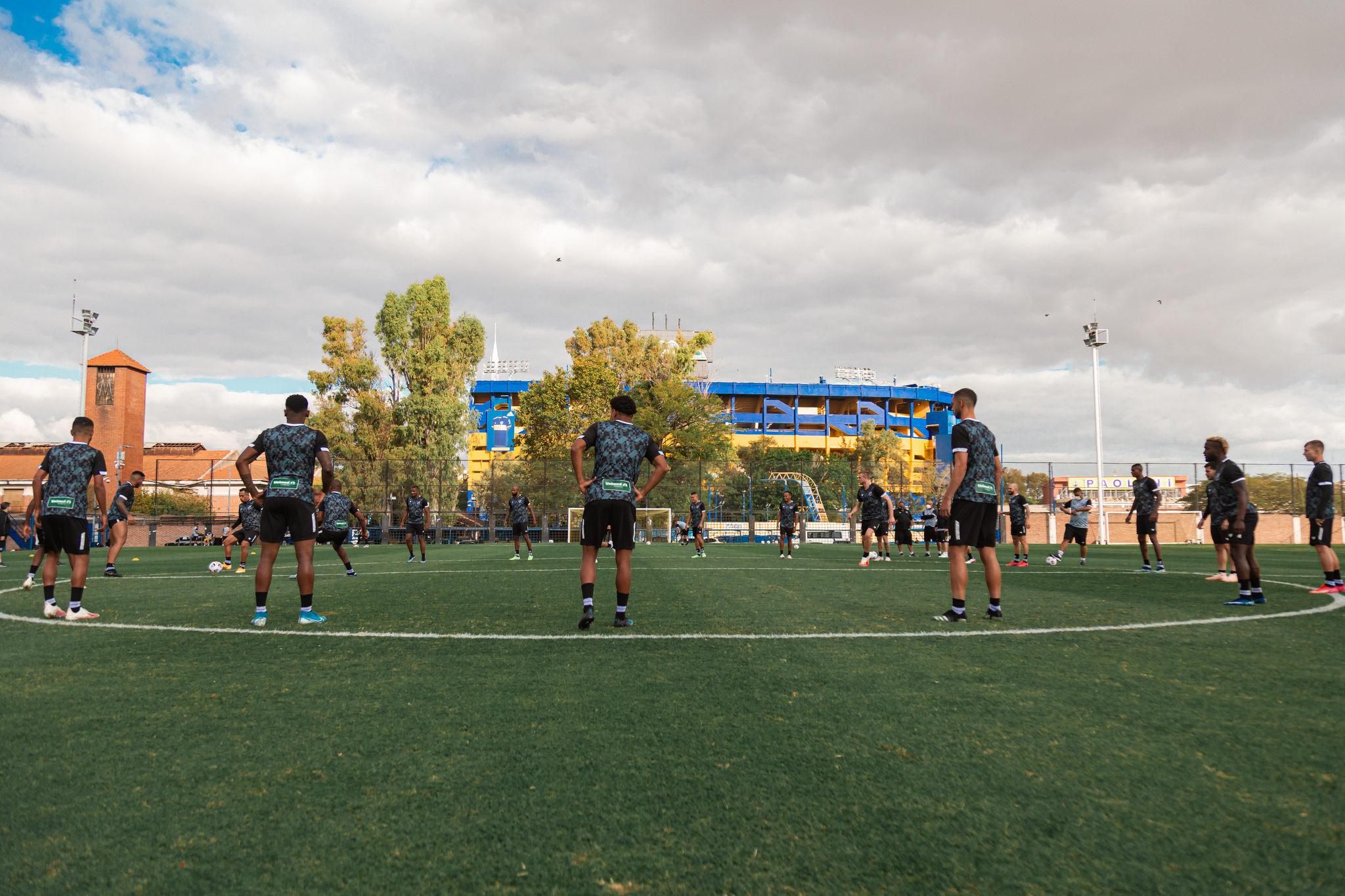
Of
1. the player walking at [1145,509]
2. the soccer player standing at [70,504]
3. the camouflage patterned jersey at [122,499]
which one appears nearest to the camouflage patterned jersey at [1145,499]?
the player walking at [1145,509]

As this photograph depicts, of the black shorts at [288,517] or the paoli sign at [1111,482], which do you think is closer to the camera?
the black shorts at [288,517]

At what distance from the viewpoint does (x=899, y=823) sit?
2.55m

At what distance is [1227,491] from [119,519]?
17019mm

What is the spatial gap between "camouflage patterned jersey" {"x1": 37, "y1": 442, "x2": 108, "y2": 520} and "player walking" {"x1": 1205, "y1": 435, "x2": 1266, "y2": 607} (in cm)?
1156

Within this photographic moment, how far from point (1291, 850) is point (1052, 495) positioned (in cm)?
4173

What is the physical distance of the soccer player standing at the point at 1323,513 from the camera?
31.9ft

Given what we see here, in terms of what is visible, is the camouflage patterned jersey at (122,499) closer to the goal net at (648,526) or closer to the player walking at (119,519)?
the player walking at (119,519)

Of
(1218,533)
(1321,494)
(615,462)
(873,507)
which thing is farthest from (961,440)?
(873,507)

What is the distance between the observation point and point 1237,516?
8.99 metres

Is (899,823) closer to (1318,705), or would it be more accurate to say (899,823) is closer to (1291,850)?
(1291,850)

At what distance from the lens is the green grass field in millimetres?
2285

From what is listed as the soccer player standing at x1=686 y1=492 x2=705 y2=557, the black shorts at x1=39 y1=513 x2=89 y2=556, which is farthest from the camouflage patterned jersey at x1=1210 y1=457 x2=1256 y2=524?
the soccer player standing at x1=686 y1=492 x2=705 y2=557

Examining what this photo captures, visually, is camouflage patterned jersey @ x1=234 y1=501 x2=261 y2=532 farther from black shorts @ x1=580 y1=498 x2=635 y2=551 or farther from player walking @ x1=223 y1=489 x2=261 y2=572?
black shorts @ x1=580 y1=498 x2=635 y2=551

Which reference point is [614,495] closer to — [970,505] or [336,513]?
[970,505]
